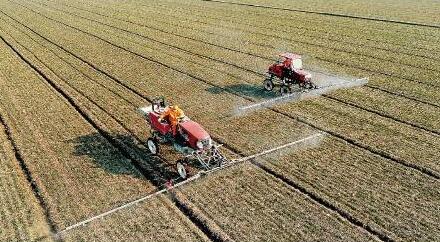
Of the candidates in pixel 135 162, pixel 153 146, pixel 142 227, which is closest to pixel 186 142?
pixel 153 146

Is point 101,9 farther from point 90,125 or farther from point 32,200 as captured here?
point 32,200

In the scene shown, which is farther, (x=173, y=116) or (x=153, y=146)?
(x=153, y=146)

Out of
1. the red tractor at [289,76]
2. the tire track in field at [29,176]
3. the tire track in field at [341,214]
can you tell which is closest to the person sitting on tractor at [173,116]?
the tire track in field at [341,214]

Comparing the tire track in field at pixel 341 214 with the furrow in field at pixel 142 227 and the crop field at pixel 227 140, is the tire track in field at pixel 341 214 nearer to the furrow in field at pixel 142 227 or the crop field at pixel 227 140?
the crop field at pixel 227 140

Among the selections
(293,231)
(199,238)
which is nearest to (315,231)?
(293,231)

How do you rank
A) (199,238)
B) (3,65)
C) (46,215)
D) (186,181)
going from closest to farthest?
1. (199,238)
2. (46,215)
3. (186,181)
4. (3,65)

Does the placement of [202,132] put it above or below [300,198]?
above

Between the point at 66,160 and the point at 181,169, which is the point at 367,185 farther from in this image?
the point at 66,160
